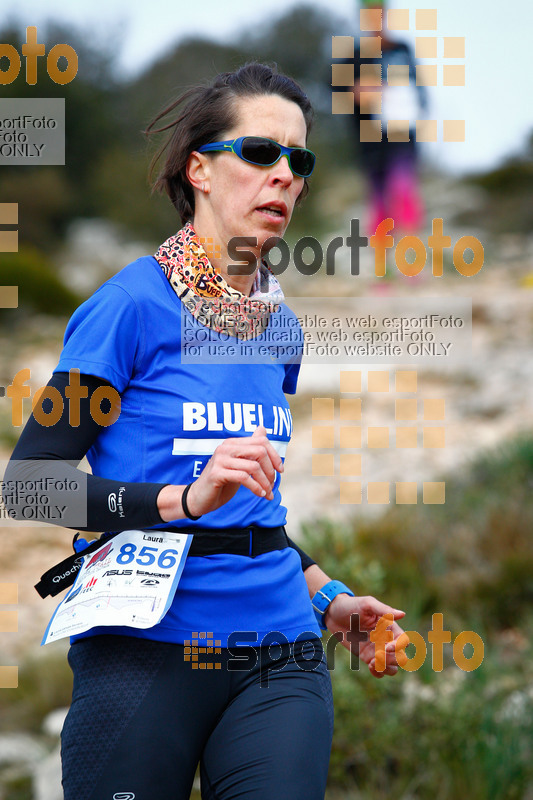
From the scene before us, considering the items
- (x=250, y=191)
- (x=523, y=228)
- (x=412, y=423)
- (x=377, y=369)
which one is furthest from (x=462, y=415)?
(x=523, y=228)

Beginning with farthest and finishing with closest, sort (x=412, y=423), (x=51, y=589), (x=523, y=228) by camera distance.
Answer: (x=523, y=228) → (x=412, y=423) → (x=51, y=589)

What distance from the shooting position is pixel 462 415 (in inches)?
287

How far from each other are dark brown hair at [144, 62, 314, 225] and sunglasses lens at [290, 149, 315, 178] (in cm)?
14

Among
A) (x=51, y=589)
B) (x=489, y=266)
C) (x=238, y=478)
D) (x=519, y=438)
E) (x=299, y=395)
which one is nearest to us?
(x=238, y=478)

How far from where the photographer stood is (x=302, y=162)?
187 centimetres

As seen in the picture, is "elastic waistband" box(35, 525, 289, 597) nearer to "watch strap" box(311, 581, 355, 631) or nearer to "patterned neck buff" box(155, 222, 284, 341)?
"watch strap" box(311, 581, 355, 631)

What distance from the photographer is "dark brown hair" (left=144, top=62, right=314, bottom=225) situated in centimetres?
188

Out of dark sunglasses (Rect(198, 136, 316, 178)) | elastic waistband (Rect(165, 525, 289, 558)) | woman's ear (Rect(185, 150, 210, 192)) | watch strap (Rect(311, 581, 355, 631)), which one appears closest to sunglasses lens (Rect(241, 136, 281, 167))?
dark sunglasses (Rect(198, 136, 316, 178))

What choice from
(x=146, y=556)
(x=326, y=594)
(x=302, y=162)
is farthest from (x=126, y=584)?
(x=302, y=162)

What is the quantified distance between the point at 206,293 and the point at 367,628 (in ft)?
2.60

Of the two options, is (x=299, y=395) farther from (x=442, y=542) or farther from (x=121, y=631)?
(x=121, y=631)

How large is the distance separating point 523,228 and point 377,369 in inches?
405

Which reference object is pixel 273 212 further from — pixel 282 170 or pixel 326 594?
pixel 326 594

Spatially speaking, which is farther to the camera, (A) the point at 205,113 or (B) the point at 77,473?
(A) the point at 205,113
